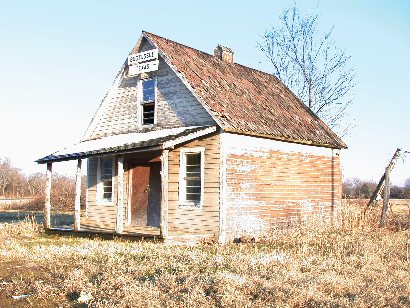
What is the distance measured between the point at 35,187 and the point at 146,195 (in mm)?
38017

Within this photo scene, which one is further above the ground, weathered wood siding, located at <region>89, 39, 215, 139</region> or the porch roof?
weathered wood siding, located at <region>89, 39, 215, 139</region>

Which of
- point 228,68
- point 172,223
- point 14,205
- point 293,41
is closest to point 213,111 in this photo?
point 172,223

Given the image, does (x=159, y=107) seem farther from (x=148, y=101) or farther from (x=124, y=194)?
(x=124, y=194)

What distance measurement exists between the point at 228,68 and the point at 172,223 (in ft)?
25.1

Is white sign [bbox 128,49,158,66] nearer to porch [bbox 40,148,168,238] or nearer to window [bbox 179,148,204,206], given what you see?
porch [bbox 40,148,168,238]

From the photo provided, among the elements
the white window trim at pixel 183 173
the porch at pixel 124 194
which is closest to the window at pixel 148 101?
the porch at pixel 124 194

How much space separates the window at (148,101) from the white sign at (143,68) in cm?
44

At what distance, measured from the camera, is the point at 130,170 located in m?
17.5

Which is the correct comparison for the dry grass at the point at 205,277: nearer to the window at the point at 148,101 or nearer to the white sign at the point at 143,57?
the window at the point at 148,101

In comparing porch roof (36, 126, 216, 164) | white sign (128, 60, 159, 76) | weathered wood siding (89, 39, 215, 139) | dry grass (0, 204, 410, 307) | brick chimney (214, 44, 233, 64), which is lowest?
dry grass (0, 204, 410, 307)

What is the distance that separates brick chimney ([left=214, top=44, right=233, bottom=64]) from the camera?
67.8 ft

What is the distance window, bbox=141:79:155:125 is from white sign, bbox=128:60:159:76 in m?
0.44

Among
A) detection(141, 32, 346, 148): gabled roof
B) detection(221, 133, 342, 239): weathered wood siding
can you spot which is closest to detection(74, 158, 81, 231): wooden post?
detection(141, 32, 346, 148): gabled roof

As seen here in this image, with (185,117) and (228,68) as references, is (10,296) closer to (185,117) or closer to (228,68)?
(185,117)
